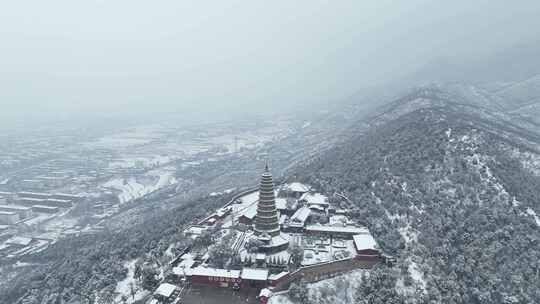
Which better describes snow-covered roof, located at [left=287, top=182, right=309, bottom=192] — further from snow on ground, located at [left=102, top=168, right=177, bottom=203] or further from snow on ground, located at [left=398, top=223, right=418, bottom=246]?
snow on ground, located at [left=102, top=168, right=177, bottom=203]

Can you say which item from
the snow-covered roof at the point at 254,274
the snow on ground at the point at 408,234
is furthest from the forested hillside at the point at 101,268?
the snow on ground at the point at 408,234

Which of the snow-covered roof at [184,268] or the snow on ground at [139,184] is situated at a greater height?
the snow-covered roof at [184,268]

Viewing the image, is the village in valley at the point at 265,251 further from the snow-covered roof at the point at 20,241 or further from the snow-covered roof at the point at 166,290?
the snow-covered roof at the point at 20,241

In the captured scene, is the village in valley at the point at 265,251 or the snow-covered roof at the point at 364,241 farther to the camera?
the snow-covered roof at the point at 364,241

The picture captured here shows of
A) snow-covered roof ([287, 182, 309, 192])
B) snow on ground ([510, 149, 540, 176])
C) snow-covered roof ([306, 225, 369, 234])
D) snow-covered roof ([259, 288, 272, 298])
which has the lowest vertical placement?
snow-covered roof ([259, 288, 272, 298])

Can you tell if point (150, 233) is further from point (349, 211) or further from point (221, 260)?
point (349, 211)

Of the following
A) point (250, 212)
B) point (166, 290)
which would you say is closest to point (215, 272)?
point (166, 290)

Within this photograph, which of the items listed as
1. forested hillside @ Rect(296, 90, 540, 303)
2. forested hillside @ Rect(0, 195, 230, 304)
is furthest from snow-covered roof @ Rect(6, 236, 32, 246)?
forested hillside @ Rect(296, 90, 540, 303)
